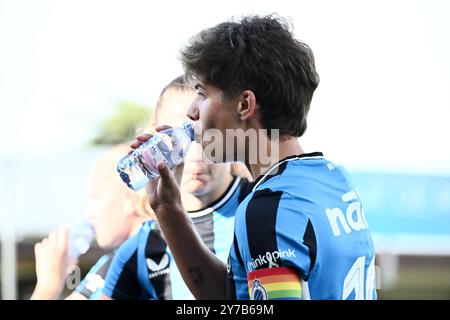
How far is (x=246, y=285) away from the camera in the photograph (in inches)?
64.0

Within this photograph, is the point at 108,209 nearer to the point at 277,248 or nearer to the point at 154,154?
the point at 154,154

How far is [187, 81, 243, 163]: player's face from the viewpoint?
1770 millimetres

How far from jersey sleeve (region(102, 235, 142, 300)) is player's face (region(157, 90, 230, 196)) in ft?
1.09

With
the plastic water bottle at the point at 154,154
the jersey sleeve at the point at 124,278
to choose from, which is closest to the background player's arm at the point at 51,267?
the jersey sleeve at the point at 124,278

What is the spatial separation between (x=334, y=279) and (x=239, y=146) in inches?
16.7

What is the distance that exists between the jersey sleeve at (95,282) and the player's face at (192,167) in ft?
1.56

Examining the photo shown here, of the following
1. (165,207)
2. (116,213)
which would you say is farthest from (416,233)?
(165,207)

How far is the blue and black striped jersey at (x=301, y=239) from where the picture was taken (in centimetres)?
149

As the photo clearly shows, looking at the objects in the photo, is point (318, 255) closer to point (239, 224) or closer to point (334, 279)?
point (334, 279)

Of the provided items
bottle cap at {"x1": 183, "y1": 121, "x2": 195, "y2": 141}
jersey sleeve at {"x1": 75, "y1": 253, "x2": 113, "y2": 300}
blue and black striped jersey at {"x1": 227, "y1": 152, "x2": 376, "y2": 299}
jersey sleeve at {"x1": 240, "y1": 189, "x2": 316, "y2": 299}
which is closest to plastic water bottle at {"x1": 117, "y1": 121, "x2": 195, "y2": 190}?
bottle cap at {"x1": 183, "y1": 121, "x2": 195, "y2": 141}

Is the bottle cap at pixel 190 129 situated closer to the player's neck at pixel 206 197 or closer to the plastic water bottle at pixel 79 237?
the player's neck at pixel 206 197

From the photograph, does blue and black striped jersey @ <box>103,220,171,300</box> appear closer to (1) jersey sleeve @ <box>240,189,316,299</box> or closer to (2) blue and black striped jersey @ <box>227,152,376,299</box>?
(2) blue and black striped jersey @ <box>227,152,376,299</box>

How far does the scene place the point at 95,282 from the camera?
2758 millimetres

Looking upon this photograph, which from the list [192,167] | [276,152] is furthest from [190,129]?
[192,167]
